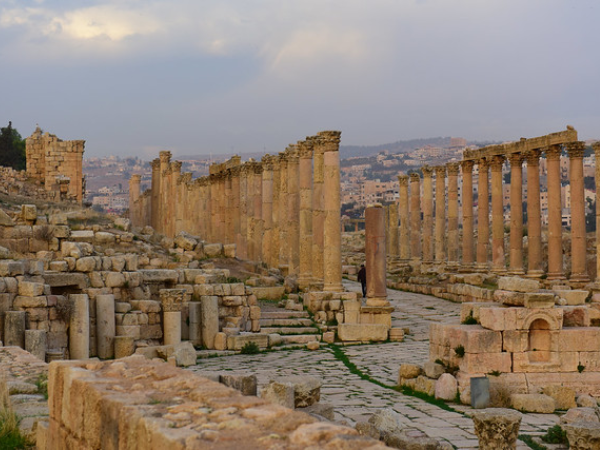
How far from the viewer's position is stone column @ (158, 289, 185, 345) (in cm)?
1864

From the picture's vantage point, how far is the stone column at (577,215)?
29984 millimetres

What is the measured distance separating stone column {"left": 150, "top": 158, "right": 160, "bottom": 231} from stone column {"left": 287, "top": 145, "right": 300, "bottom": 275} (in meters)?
21.3

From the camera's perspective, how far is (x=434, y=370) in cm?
1377

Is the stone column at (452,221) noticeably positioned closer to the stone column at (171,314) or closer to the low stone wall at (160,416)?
the stone column at (171,314)

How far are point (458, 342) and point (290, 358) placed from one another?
17.1 ft

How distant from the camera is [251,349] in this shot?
1875cm

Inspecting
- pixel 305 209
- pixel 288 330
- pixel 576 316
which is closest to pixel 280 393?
pixel 576 316

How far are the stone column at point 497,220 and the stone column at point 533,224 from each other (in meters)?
2.49

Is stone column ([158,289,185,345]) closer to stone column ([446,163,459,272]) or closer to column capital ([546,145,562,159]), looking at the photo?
column capital ([546,145,562,159])

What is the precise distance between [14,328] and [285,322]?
26.9 feet

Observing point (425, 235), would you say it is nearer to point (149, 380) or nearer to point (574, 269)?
point (574, 269)

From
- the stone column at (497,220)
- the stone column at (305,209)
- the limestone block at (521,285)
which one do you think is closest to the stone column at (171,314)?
the limestone block at (521,285)

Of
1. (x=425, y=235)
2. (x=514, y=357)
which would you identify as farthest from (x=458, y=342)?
(x=425, y=235)

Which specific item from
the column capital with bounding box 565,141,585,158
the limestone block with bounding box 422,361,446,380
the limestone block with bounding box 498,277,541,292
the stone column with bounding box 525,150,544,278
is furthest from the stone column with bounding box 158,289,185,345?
the column capital with bounding box 565,141,585,158
